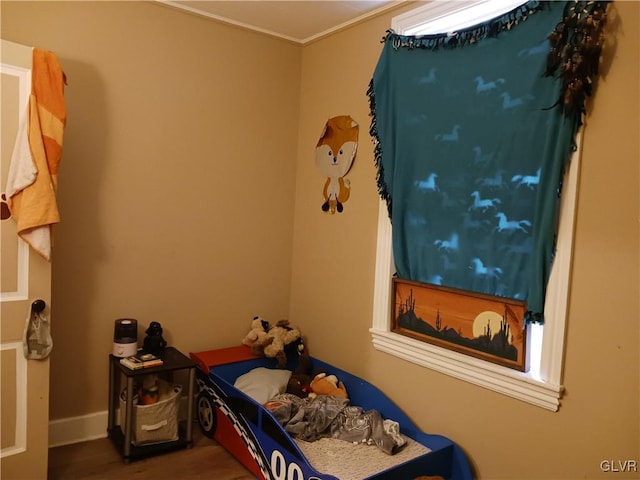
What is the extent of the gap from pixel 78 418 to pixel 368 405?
5.16ft

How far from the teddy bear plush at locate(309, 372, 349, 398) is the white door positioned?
1322mm

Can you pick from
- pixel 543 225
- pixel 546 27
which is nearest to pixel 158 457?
pixel 543 225

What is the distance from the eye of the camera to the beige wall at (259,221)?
176cm

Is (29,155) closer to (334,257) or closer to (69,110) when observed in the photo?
(69,110)

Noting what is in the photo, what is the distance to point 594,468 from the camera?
5.87 feet

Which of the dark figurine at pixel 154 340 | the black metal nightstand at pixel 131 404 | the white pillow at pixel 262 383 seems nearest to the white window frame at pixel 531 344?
the white pillow at pixel 262 383

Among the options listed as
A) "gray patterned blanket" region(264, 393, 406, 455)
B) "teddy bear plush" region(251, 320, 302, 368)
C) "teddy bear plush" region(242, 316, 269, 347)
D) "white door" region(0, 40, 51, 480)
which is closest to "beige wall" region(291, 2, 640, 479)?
"gray patterned blanket" region(264, 393, 406, 455)

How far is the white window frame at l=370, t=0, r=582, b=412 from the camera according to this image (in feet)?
6.10

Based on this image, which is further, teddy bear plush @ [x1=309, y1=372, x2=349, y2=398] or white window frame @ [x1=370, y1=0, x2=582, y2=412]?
teddy bear plush @ [x1=309, y1=372, x2=349, y2=398]

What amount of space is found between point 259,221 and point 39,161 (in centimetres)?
141

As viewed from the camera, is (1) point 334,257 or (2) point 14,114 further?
(1) point 334,257

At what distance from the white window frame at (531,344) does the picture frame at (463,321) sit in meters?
0.03

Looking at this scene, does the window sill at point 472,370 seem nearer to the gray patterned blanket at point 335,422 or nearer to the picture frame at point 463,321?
the picture frame at point 463,321

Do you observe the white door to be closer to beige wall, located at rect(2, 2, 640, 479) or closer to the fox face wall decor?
beige wall, located at rect(2, 2, 640, 479)
